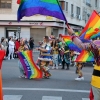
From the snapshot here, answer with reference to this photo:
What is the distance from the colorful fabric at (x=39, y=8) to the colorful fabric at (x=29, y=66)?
458cm

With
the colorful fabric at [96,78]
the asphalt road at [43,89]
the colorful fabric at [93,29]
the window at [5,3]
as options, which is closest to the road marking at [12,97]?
the asphalt road at [43,89]

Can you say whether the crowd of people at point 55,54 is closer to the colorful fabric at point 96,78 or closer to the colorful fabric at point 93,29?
the colorful fabric at point 96,78

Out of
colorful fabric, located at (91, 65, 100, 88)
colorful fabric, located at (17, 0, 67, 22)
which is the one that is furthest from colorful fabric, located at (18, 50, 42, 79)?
colorful fabric, located at (91, 65, 100, 88)

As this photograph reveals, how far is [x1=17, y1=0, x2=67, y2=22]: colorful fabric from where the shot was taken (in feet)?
26.8

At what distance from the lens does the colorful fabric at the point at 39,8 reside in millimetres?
8160

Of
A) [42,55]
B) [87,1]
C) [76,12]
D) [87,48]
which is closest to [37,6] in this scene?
[87,48]

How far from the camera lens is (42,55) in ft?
45.1

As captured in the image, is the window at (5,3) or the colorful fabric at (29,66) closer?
the colorful fabric at (29,66)

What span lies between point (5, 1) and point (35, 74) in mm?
33838

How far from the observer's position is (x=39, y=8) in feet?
29.4

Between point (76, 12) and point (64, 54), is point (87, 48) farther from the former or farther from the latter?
Answer: point (76, 12)

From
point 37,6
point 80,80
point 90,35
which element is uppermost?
point 37,6

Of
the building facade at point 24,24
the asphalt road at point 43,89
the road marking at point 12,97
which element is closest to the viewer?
the road marking at point 12,97

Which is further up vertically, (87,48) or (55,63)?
(87,48)
